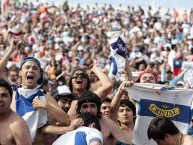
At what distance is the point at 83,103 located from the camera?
24.0 feet

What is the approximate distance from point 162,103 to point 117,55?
2.71 feet

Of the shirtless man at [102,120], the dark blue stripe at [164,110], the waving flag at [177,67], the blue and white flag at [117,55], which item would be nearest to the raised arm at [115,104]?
the dark blue stripe at [164,110]


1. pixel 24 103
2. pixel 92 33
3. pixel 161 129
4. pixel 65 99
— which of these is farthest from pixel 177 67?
pixel 161 129

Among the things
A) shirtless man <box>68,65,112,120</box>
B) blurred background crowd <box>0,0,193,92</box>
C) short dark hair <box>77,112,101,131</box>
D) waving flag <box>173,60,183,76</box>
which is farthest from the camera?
blurred background crowd <box>0,0,193,92</box>

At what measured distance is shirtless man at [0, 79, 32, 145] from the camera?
664cm

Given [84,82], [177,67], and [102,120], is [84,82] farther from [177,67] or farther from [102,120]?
[177,67]

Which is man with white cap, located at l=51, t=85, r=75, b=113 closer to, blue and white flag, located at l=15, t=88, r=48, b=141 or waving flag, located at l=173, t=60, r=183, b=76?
blue and white flag, located at l=15, t=88, r=48, b=141

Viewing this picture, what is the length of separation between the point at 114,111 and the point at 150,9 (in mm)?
28066

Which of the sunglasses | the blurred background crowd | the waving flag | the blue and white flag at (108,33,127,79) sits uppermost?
the blue and white flag at (108,33,127,79)

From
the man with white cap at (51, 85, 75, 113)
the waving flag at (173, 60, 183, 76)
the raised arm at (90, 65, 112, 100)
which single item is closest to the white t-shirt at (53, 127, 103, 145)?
the raised arm at (90, 65, 112, 100)

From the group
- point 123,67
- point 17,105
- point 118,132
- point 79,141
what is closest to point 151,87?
point 123,67

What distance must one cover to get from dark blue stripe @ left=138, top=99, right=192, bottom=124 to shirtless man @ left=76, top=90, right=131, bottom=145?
26.6 inches

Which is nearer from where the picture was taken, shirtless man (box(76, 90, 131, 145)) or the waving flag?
shirtless man (box(76, 90, 131, 145))

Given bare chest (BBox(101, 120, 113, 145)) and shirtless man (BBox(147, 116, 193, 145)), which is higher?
shirtless man (BBox(147, 116, 193, 145))
